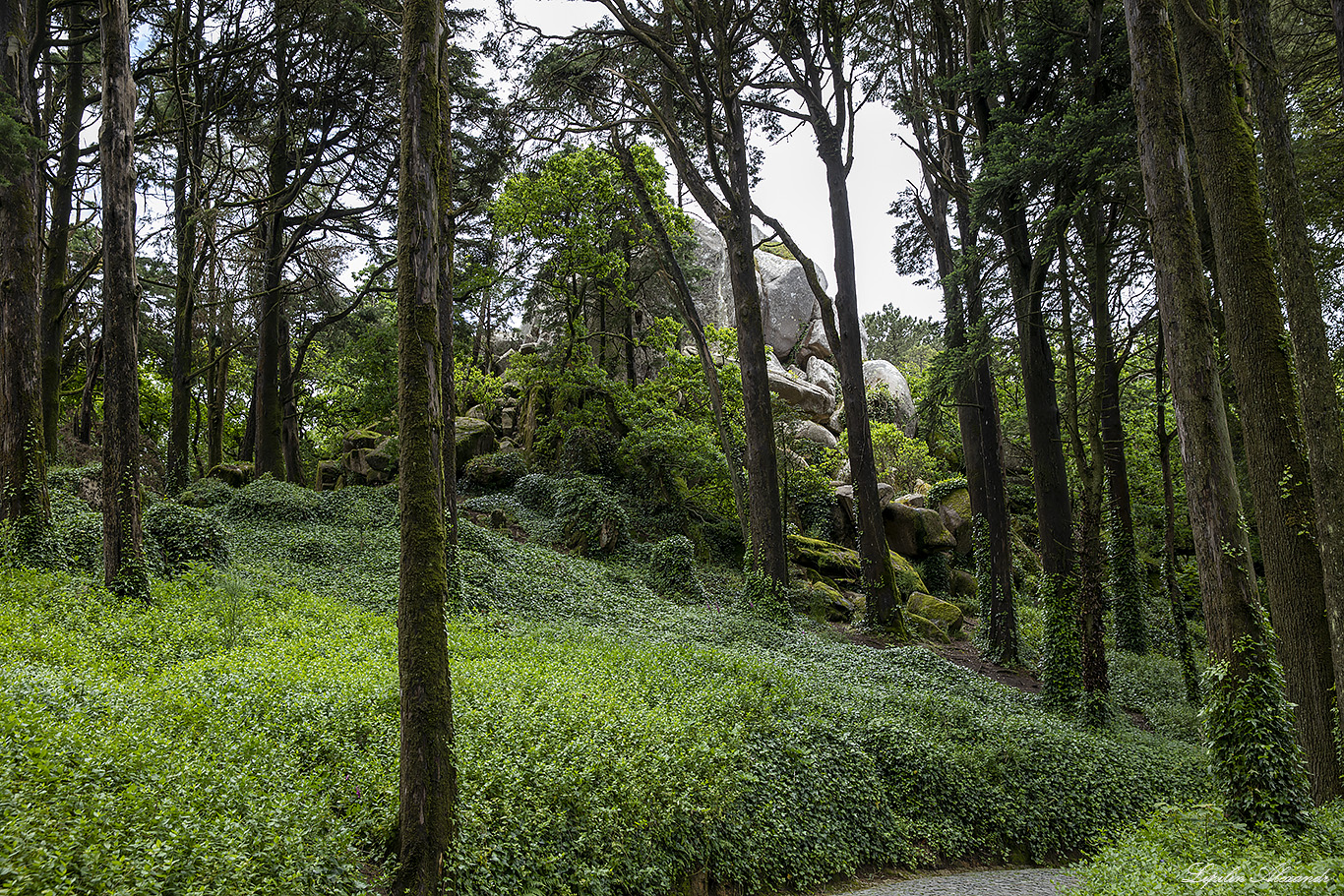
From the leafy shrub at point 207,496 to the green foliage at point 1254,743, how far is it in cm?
1684

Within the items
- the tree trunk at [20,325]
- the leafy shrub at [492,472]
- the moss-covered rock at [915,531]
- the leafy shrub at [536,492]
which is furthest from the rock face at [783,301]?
the tree trunk at [20,325]

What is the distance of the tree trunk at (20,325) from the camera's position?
9.59 meters

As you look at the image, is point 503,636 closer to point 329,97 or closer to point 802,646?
point 802,646

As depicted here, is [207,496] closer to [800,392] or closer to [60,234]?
[60,234]

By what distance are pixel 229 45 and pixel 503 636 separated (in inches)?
579

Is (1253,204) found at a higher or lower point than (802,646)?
higher

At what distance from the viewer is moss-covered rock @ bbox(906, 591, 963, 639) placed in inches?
651

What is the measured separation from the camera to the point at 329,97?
56.4 feet

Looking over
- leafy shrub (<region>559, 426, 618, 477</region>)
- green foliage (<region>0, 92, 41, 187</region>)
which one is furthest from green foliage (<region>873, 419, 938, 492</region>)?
green foliage (<region>0, 92, 41, 187</region>)

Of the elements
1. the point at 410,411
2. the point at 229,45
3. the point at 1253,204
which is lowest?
the point at 410,411

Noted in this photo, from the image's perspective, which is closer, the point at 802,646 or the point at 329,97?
the point at 802,646

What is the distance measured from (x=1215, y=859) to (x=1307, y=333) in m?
4.52

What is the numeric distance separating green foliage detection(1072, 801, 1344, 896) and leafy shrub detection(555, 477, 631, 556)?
11366 mm

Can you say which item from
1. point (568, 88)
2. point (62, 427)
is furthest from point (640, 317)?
point (62, 427)
